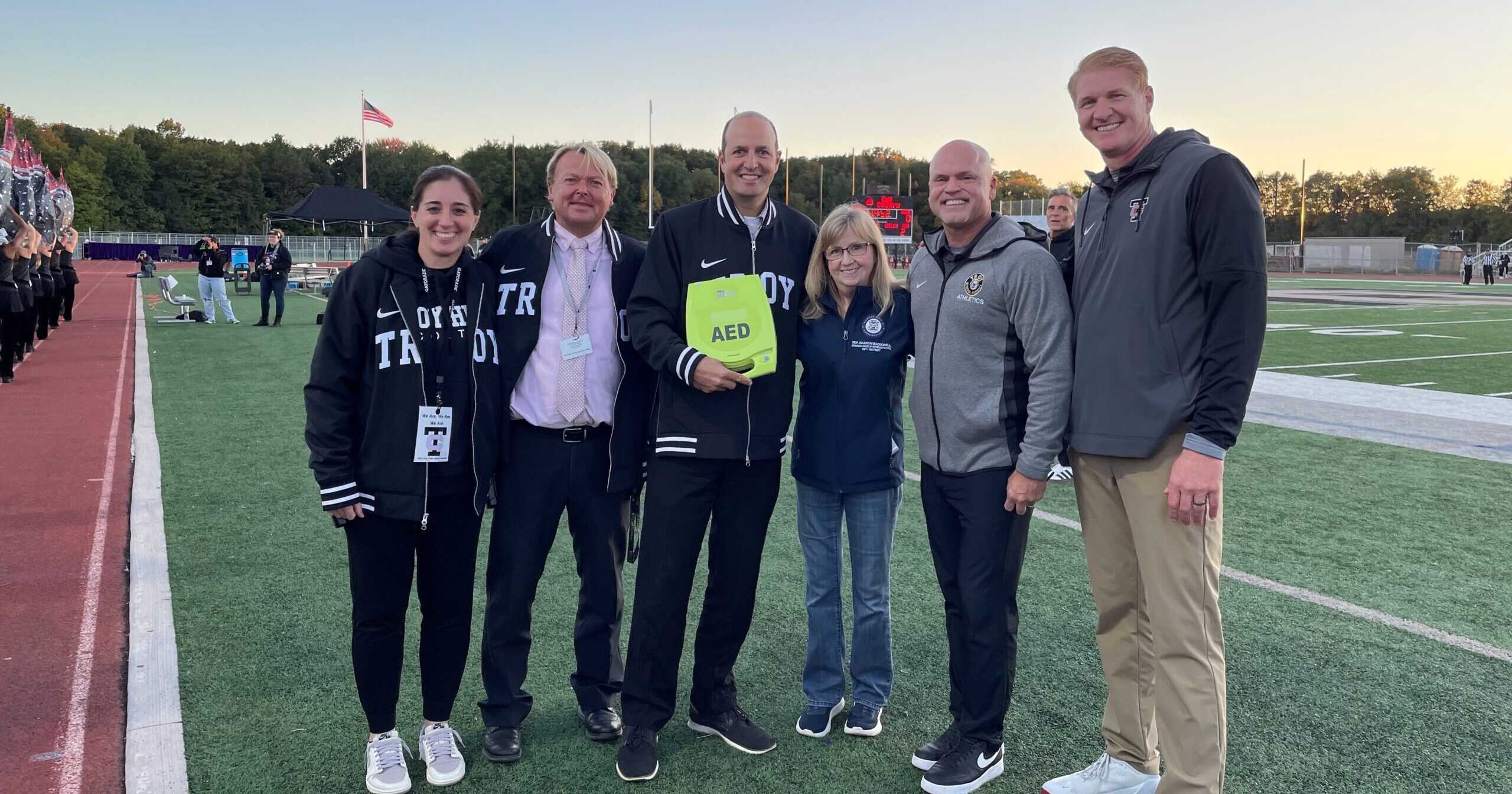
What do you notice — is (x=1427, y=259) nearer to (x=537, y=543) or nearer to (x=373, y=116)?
(x=373, y=116)

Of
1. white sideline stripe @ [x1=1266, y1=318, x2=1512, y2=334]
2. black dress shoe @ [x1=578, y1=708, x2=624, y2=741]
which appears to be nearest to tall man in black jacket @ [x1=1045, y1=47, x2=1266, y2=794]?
black dress shoe @ [x1=578, y1=708, x2=624, y2=741]

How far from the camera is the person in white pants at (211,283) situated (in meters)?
19.3

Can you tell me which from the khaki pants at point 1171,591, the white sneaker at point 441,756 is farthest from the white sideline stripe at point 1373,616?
the white sneaker at point 441,756

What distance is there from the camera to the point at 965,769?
9.97 feet

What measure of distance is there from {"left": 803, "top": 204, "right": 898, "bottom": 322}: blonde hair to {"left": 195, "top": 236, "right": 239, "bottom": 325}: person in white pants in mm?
19095

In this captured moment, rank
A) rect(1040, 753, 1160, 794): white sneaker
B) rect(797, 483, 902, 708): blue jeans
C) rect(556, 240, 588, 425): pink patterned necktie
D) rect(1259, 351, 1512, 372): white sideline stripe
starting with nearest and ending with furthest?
rect(1040, 753, 1160, 794): white sneaker → rect(556, 240, 588, 425): pink patterned necktie → rect(797, 483, 902, 708): blue jeans → rect(1259, 351, 1512, 372): white sideline stripe

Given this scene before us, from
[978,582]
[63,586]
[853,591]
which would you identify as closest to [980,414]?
[978,582]

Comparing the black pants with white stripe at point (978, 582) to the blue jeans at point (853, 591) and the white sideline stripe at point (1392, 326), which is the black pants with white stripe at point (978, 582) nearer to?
the blue jeans at point (853, 591)

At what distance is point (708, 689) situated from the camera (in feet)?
11.1

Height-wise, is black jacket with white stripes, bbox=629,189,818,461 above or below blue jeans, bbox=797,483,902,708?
above

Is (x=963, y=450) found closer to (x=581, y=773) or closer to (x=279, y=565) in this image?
(x=581, y=773)

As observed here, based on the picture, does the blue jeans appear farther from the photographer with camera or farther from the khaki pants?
the photographer with camera

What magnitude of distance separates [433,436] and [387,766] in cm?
101

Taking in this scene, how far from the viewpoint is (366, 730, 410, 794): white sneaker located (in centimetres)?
300
